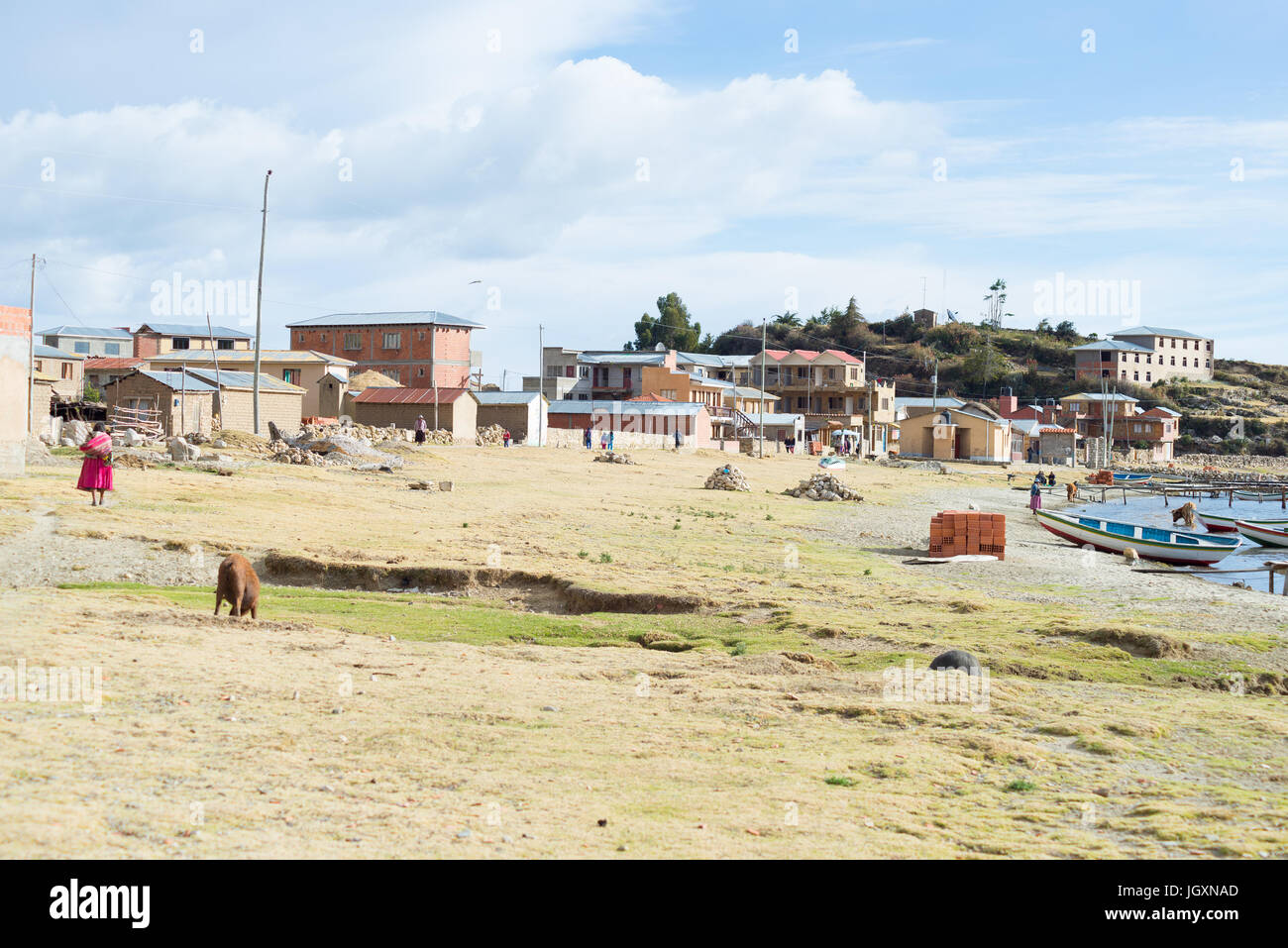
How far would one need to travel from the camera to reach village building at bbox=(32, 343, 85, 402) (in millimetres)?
74562

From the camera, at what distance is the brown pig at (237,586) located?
52.6 ft

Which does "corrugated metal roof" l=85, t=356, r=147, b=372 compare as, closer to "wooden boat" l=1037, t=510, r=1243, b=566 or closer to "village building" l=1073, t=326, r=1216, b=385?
"wooden boat" l=1037, t=510, r=1243, b=566

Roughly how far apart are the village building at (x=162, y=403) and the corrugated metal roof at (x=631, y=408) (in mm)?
43738

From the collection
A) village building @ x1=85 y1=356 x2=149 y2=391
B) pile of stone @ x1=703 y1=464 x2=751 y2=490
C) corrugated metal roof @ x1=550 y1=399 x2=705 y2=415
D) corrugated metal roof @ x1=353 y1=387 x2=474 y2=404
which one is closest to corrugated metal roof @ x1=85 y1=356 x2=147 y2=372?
village building @ x1=85 y1=356 x2=149 y2=391

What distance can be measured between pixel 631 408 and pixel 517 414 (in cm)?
2193

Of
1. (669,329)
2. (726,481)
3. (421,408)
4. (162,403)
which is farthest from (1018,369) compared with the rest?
(162,403)

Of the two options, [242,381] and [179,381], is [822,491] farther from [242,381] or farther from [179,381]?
[242,381]

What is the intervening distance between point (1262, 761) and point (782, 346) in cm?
17683

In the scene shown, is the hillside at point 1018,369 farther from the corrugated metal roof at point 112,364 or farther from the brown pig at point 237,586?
the brown pig at point 237,586

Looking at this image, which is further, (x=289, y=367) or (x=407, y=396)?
(x=289, y=367)

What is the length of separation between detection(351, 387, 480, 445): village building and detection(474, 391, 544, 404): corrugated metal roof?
1.24 m

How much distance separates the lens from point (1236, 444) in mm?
148250

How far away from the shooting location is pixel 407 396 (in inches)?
2904
